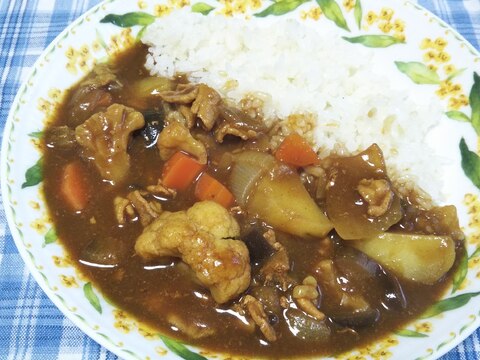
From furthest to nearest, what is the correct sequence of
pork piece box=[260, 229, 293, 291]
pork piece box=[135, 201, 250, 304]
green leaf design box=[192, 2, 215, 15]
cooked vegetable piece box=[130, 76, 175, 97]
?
green leaf design box=[192, 2, 215, 15], cooked vegetable piece box=[130, 76, 175, 97], pork piece box=[260, 229, 293, 291], pork piece box=[135, 201, 250, 304]

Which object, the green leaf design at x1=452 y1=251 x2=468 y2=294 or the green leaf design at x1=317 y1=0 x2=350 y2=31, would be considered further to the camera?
the green leaf design at x1=317 y1=0 x2=350 y2=31

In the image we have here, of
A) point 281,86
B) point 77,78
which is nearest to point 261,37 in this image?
point 281,86

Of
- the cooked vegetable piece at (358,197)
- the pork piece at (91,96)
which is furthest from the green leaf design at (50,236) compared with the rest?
the cooked vegetable piece at (358,197)

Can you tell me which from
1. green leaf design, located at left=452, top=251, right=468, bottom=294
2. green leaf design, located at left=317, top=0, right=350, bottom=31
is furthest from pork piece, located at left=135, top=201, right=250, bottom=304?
green leaf design, located at left=317, top=0, right=350, bottom=31

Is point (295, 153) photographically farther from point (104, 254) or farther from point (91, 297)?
point (91, 297)

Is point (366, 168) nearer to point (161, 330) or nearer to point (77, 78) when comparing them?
point (161, 330)

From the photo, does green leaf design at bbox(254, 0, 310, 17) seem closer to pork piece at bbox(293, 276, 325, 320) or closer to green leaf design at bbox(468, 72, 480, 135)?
green leaf design at bbox(468, 72, 480, 135)

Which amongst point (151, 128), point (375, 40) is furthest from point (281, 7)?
point (151, 128)
